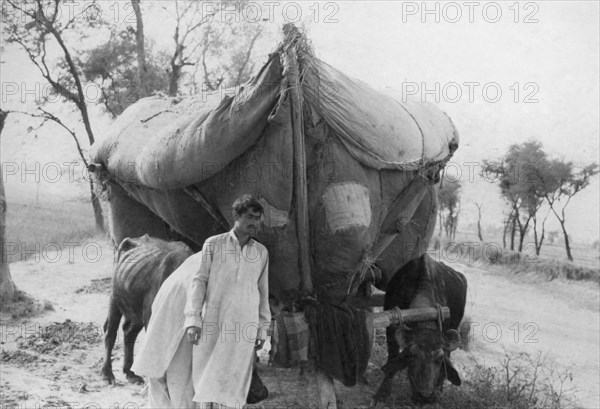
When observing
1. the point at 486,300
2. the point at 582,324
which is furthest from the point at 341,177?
the point at 486,300

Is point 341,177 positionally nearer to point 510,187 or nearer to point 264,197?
point 264,197

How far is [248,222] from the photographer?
3697 mm

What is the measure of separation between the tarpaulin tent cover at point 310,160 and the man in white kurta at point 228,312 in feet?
A: 1.78

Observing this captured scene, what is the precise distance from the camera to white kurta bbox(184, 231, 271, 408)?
3.67m

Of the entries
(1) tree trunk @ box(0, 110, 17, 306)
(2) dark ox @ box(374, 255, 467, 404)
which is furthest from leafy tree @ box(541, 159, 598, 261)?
(1) tree trunk @ box(0, 110, 17, 306)

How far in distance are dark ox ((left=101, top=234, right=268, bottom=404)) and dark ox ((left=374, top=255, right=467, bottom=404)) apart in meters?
1.48

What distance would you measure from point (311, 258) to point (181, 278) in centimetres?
109

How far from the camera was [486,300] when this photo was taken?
49.5ft

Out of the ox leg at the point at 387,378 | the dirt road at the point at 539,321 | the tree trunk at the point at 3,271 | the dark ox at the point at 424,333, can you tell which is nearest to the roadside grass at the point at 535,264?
the dirt road at the point at 539,321

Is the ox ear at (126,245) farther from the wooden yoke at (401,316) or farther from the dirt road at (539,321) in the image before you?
the dirt road at (539,321)

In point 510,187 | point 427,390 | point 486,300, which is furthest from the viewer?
point 510,187

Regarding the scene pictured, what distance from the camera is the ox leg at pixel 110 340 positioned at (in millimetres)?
5680

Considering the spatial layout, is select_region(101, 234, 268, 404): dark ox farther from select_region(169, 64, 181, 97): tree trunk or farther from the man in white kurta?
select_region(169, 64, 181, 97): tree trunk

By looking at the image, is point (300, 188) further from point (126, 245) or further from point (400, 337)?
point (126, 245)
